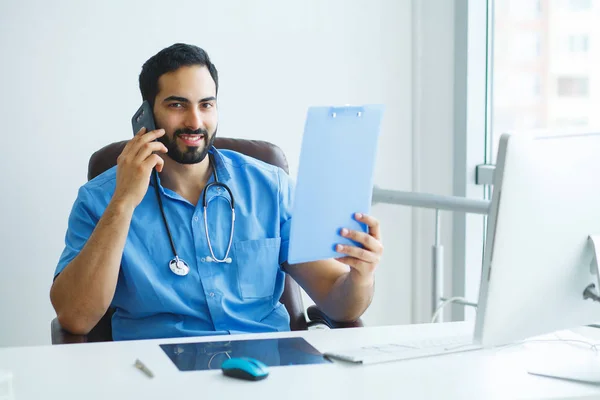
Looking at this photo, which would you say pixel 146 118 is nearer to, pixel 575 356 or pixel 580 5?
pixel 575 356

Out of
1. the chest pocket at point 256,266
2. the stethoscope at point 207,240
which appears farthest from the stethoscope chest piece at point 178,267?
the chest pocket at point 256,266

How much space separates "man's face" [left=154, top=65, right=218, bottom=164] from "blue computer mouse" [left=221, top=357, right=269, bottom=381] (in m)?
0.74

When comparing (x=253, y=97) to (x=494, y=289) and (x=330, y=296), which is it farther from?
(x=494, y=289)

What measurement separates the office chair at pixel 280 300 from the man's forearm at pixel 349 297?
0.03m

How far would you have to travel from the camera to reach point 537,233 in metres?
1.25

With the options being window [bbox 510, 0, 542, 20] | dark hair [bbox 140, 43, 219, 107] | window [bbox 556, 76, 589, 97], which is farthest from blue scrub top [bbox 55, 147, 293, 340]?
window [bbox 510, 0, 542, 20]

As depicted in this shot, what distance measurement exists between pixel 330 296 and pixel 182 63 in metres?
0.65

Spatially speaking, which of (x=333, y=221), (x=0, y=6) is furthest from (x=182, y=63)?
(x=0, y=6)

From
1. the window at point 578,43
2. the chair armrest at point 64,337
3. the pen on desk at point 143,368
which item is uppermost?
the window at point 578,43

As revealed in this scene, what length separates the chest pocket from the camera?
1.94m

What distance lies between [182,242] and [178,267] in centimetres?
8

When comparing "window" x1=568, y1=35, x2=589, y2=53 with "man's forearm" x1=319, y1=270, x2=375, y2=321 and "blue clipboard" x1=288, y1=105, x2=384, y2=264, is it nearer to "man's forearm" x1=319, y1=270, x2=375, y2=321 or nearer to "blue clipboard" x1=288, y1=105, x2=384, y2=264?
"man's forearm" x1=319, y1=270, x2=375, y2=321

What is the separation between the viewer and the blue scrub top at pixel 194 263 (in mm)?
1875

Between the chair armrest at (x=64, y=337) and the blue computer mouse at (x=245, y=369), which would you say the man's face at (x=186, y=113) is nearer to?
the chair armrest at (x=64, y=337)
